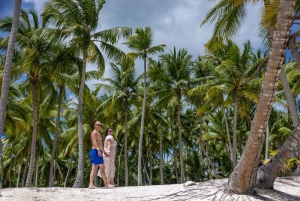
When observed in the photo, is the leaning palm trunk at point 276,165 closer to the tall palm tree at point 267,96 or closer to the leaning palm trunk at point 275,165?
the leaning palm trunk at point 275,165

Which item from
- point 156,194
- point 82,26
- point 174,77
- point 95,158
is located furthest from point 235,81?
point 156,194

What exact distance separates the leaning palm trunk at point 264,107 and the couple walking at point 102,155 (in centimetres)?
374

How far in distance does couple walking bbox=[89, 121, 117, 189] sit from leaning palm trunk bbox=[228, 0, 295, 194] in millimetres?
3741

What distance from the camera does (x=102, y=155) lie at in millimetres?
8469

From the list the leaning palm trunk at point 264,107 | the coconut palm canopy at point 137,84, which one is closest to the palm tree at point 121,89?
the coconut palm canopy at point 137,84

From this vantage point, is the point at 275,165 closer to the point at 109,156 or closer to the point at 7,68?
the point at 109,156

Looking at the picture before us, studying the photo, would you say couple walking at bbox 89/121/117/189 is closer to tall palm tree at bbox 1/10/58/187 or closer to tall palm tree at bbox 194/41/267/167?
tall palm tree at bbox 1/10/58/187

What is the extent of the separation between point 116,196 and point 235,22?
906 cm

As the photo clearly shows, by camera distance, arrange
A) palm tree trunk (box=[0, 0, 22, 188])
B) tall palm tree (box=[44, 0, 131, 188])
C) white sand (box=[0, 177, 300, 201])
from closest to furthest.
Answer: white sand (box=[0, 177, 300, 201])
palm tree trunk (box=[0, 0, 22, 188])
tall palm tree (box=[44, 0, 131, 188])

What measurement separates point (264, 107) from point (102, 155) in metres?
4.73

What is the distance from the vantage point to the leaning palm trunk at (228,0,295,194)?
521 centimetres

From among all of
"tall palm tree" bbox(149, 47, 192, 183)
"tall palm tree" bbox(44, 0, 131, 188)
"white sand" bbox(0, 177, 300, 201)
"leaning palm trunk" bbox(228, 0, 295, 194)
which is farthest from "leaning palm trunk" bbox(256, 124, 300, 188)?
"tall palm tree" bbox(149, 47, 192, 183)

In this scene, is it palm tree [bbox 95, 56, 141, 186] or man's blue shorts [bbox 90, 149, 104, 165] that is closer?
man's blue shorts [bbox 90, 149, 104, 165]

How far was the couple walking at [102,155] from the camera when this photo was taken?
827 cm
